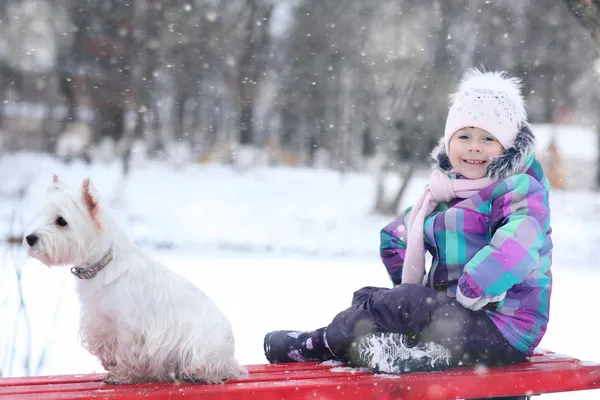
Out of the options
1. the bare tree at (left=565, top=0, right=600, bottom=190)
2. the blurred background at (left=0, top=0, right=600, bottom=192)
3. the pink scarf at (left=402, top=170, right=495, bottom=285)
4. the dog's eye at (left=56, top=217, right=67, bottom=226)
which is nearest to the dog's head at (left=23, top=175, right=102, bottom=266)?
the dog's eye at (left=56, top=217, right=67, bottom=226)

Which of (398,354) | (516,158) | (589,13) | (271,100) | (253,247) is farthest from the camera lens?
(271,100)

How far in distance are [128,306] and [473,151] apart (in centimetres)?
158

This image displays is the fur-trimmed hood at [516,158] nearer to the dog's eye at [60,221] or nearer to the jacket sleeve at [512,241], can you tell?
the jacket sleeve at [512,241]

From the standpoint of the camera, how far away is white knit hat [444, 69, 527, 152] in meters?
2.80

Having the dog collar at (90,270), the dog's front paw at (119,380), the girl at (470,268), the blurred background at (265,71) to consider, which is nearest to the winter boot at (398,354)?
the girl at (470,268)

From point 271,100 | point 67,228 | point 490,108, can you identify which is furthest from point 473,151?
point 271,100

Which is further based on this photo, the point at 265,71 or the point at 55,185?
the point at 265,71

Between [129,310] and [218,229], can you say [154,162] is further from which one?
[129,310]

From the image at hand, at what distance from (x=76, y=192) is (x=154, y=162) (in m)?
15.7

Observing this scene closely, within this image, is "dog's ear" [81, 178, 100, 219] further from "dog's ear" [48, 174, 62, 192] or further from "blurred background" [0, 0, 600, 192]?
"blurred background" [0, 0, 600, 192]

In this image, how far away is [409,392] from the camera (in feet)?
8.13

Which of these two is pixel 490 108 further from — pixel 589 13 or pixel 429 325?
pixel 589 13

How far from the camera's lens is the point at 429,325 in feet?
8.64

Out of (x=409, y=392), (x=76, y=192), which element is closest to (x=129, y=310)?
(x=76, y=192)
